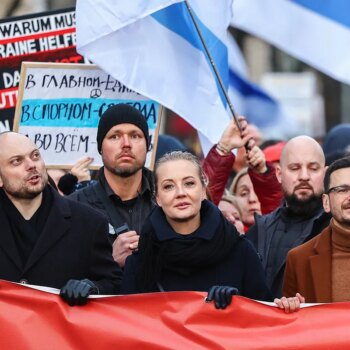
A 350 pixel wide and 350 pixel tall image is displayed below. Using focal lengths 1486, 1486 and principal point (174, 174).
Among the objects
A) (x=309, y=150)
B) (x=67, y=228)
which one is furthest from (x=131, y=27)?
(x=67, y=228)

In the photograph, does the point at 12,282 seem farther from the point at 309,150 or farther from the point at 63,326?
the point at 309,150

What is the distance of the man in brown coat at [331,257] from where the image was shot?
24.9ft

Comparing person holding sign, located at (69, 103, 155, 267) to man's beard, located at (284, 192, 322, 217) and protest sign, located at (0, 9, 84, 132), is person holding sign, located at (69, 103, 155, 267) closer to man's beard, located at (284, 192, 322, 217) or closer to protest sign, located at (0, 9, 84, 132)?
man's beard, located at (284, 192, 322, 217)

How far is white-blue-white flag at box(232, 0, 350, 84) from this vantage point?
11.5 meters

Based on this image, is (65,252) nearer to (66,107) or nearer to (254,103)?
(66,107)

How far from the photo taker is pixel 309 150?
886cm

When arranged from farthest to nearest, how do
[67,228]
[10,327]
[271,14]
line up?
[271,14] → [67,228] → [10,327]

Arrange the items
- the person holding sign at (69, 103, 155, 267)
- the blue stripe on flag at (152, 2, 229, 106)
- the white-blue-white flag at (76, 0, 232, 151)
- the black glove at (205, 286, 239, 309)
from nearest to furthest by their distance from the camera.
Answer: the black glove at (205, 286, 239, 309), the person holding sign at (69, 103, 155, 267), the white-blue-white flag at (76, 0, 232, 151), the blue stripe on flag at (152, 2, 229, 106)

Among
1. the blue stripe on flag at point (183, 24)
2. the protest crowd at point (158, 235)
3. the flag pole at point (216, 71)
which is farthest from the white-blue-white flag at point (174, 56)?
the protest crowd at point (158, 235)

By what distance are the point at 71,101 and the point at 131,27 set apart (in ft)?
2.12

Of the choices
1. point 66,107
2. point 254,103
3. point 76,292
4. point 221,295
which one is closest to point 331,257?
point 221,295

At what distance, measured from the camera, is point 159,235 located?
7500 millimetres

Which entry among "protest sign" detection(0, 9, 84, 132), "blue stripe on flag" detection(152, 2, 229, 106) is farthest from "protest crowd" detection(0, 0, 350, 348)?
"protest sign" detection(0, 9, 84, 132)

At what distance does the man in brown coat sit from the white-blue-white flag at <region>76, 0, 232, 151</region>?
2093mm
